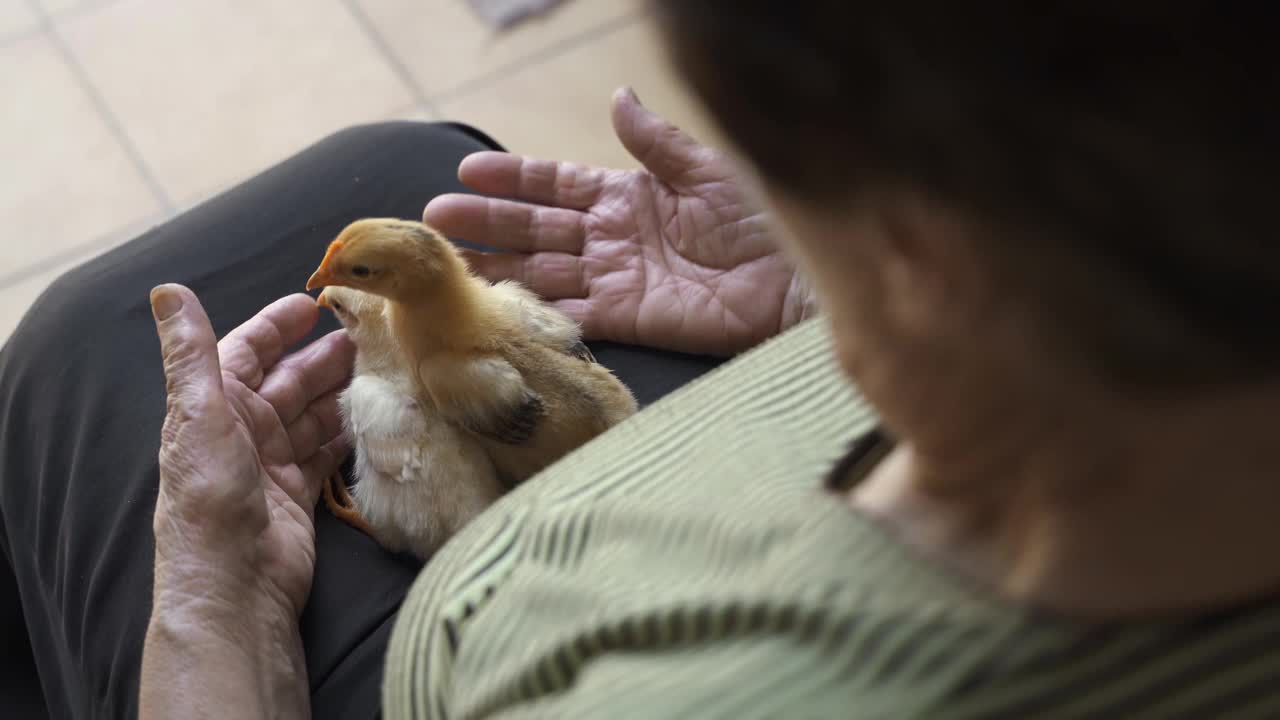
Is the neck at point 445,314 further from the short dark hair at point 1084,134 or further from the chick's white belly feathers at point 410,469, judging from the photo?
the short dark hair at point 1084,134

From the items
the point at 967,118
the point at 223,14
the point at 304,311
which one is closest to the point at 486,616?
the point at 967,118

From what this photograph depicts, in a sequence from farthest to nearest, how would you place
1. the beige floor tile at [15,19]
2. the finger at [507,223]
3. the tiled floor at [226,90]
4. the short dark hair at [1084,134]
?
the beige floor tile at [15,19], the tiled floor at [226,90], the finger at [507,223], the short dark hair at [1084,134]

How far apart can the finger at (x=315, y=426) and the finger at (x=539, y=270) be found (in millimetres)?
231

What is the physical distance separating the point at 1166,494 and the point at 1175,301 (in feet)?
0.28

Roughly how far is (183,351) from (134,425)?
0.12 meters

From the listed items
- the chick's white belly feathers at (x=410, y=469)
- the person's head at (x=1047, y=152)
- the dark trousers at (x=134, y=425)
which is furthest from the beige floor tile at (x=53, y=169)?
the person's head at (x=1047, y=152)

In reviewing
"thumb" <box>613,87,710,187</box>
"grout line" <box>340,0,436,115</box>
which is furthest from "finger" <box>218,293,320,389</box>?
"grout line" <box>340,0,436,115</box>

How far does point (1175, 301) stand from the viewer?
0.38 meters

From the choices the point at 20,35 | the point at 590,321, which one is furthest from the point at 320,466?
the point at 20,35

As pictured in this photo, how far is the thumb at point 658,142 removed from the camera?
1.35 metres

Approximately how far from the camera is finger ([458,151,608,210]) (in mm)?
1300

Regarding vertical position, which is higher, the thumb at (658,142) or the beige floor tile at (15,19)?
the beige floor tile at (15,19)

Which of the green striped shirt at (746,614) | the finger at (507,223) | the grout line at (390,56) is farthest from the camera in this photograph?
the grout line at (390,56)

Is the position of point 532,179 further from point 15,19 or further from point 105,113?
point 15,19
